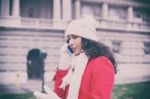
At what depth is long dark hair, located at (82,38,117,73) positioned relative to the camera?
1117 millimetres

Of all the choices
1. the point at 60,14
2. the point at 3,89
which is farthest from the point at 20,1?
the point at 3,89

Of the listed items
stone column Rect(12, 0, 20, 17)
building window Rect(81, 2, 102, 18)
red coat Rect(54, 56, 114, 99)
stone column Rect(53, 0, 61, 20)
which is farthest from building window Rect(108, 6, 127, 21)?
red coat Rect(54, 56, 114, 99)

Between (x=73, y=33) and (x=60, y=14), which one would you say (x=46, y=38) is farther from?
(x=73, y=33)

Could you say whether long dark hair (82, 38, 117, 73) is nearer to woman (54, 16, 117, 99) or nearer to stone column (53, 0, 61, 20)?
woman (54, 16, 117, 99)

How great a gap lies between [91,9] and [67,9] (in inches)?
22.0

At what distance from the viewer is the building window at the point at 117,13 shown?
514 centimetres

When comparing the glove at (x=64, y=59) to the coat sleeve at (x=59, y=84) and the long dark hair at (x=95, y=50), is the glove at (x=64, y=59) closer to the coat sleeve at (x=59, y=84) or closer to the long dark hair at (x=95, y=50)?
the coat sleeve at (x=59, y=84)

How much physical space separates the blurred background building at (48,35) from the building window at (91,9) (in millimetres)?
80

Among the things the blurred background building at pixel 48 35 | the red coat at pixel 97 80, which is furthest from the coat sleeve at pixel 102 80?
the blurred background building at pixel 48 35

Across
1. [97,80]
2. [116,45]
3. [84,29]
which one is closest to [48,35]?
[116,45]

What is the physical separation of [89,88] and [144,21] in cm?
313

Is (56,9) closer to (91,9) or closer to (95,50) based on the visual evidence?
(91,9)

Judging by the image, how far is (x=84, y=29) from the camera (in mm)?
1149

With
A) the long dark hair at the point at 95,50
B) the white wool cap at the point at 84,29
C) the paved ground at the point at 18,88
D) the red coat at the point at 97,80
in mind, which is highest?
the white wool cap at the point at 84,29
